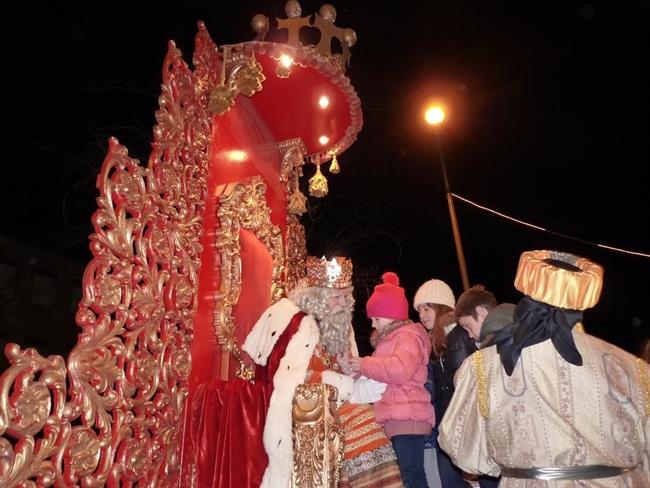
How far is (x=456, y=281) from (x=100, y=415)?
18350mm

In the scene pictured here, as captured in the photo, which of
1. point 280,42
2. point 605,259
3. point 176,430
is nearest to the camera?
point 176,430

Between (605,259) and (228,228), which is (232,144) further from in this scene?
(605,259)

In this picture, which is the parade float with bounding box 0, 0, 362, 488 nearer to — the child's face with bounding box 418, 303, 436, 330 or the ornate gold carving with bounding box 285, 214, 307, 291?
the ornate gold carving with bounding box 285, 214, 307, 291

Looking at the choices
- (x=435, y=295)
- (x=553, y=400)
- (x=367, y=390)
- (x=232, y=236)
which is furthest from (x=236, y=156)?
Result: (x=553, y=400)

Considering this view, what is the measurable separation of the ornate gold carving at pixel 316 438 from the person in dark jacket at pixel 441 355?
1259 millimetres

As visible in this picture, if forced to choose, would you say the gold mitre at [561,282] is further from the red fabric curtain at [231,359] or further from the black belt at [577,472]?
the red fabric curtain at [231,359]

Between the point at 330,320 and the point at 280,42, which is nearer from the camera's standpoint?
the point at 330,320

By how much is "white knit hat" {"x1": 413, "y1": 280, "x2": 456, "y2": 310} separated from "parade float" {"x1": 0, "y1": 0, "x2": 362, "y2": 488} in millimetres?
1232

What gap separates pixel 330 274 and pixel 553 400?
6.48 feet

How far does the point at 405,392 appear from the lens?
376 centimetres

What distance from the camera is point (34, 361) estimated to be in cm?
218

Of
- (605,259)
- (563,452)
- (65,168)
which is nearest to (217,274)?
(563,452)

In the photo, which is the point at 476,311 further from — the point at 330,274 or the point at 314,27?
the point at 314,27

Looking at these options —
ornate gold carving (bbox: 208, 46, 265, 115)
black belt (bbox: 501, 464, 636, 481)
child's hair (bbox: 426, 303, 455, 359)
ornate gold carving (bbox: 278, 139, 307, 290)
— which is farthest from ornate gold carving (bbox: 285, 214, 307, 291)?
black belt (bbox: 501, 464, 636, 481)
